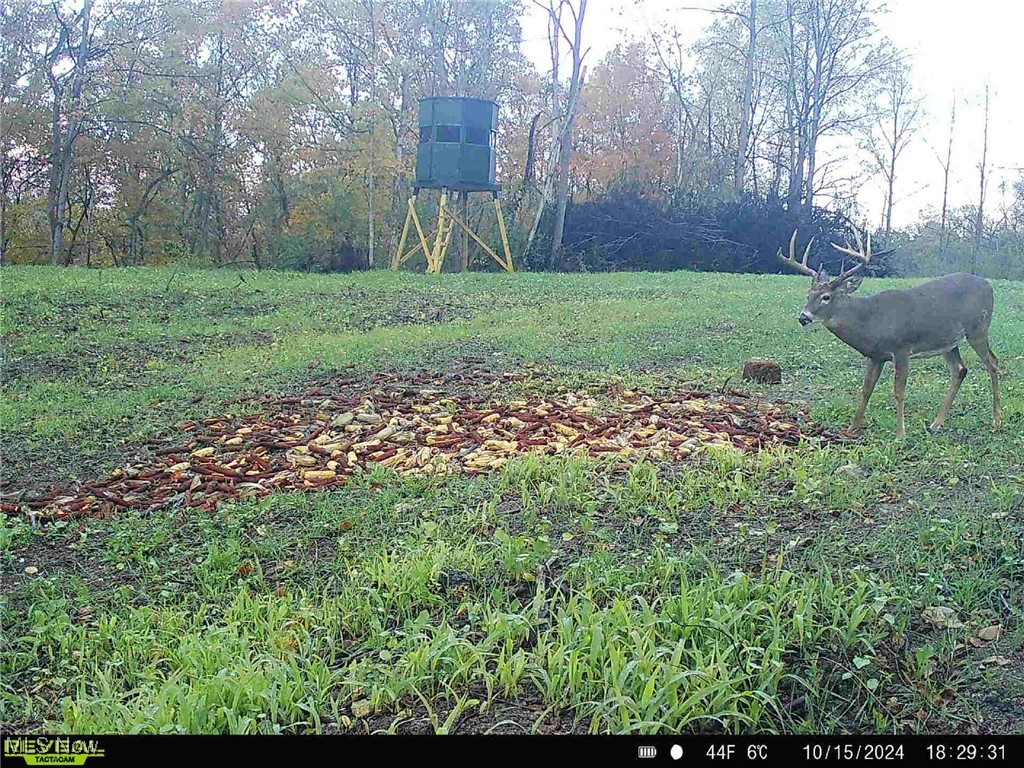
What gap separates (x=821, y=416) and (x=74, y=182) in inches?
969

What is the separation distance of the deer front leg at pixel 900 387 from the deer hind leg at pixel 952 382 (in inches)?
8.5

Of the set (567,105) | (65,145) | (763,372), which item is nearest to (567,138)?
(567,105)

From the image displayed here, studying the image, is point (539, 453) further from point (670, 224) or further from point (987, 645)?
point (670, 224)

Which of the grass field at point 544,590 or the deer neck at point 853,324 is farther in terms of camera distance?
the deer neck at point 853,324

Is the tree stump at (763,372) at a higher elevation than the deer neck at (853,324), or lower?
lower

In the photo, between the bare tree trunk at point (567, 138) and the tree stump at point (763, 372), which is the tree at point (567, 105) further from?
the tree stump at point (763, 372)

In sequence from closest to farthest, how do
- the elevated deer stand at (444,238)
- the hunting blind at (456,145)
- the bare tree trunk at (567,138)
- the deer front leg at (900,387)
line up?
the deer front leg at (900,387)
the hunting blind at (456,145)
the elevated deer stand at (444,238)
the bare tree trunk at (567,138)
